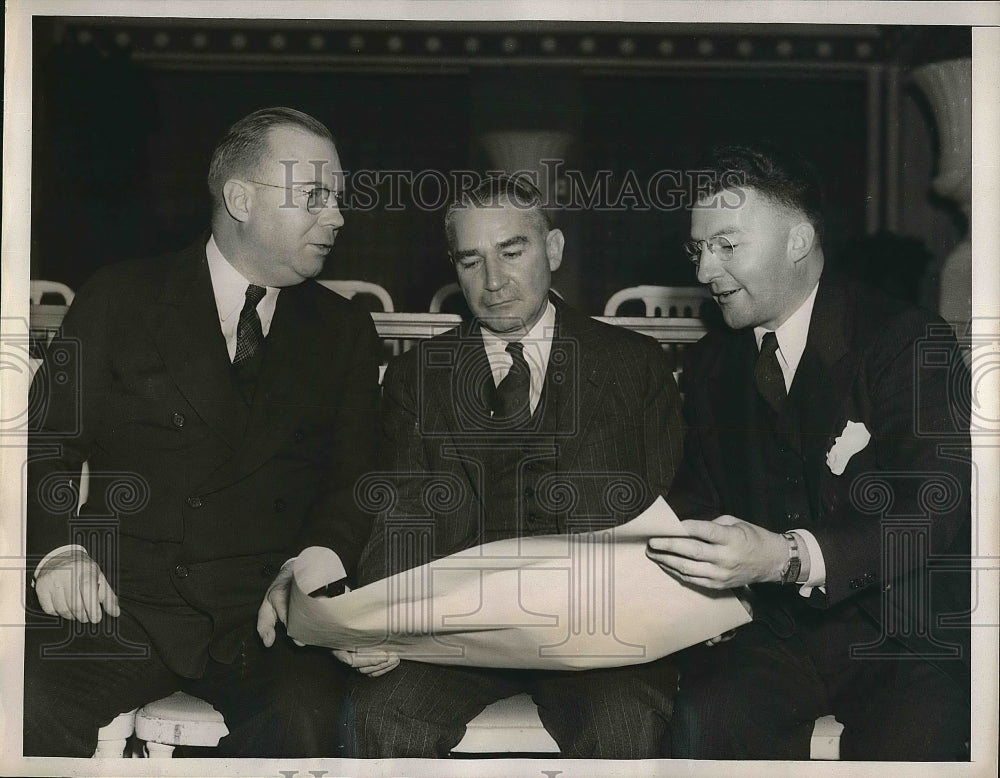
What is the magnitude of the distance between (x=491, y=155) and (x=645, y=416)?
583mm

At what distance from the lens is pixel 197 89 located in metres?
1.93

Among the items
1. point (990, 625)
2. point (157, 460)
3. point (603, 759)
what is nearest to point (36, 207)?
point (157, 460)

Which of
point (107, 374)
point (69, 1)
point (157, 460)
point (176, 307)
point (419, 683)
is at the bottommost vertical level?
point (419, 683)

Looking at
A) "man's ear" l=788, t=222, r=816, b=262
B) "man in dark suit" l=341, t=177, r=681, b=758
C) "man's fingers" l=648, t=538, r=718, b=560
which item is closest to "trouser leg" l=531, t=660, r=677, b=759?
"man in dark suit" l=341, t=177, r=681, b=758

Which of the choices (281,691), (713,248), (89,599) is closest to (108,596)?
(89,599)

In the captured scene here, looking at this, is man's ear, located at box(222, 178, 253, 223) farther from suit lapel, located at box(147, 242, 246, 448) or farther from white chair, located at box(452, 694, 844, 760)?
white chair, located at box(452, 694, 844, 760)

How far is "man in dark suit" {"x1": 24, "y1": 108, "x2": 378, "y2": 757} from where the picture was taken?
188 cm

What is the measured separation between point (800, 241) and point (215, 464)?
1.19m

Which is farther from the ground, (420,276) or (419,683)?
(420,276)

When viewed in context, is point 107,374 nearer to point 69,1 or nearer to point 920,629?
point 69,1

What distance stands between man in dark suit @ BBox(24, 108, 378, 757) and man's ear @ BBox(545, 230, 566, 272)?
0.37m

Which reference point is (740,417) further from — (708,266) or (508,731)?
(508,731)

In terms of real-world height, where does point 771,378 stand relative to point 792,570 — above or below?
above

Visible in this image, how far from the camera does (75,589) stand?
191 centimetres
